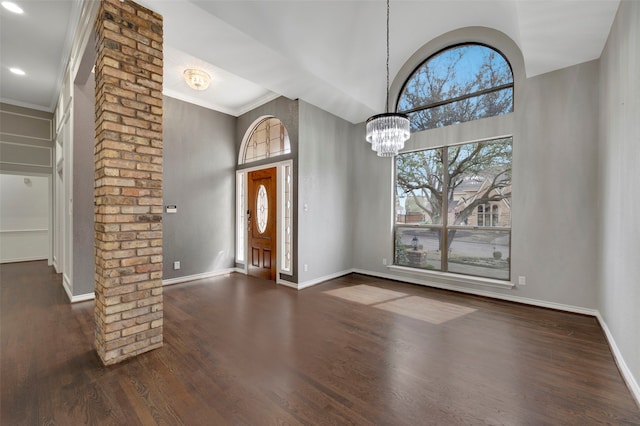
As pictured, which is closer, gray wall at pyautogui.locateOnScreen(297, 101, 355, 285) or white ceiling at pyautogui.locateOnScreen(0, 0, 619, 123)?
white ceiling at pyautogui.locateOnScreen(0, 0, 619, 123)

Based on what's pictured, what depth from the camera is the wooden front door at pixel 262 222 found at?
4828mm

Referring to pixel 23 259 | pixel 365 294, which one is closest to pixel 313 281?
pixel 365 294

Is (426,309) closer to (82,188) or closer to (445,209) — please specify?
(445,209)

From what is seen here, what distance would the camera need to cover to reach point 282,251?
15.5 feet

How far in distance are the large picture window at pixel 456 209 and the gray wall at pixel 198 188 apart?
3364 millimetres

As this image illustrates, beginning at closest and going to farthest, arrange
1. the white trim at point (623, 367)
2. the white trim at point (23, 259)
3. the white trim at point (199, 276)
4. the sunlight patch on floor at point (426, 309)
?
the white trim at point (623, 367) < the sunlight patch on floor at point (426, 309) < the white trim at point (199, 276) < the white trim at point (23, 259)

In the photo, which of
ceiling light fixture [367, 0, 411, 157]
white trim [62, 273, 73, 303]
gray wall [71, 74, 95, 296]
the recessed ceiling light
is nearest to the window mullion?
ceiling light fixture [367, 0, 411, 157]

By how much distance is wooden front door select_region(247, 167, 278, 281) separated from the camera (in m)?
4.83

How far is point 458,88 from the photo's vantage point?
169 inches

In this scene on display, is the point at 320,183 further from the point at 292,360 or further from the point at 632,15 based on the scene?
the point at 632,15

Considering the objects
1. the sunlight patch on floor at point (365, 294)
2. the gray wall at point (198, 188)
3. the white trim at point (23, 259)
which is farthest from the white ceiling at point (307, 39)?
the white trim at point (23, 259)

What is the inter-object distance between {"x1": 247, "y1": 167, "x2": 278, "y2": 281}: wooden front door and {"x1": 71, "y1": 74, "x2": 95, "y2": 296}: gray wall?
2402 mm

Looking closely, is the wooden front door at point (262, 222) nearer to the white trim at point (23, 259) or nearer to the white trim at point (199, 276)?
the white trim at point (199, 276)

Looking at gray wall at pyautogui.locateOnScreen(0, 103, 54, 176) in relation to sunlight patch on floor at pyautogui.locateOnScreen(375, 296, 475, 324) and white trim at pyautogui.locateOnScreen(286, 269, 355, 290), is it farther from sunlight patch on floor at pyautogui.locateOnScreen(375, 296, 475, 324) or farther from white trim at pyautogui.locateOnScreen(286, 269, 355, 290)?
sunlight patch on floor at pyautogui.locateOnScreen(375, 296, 475, 324)
